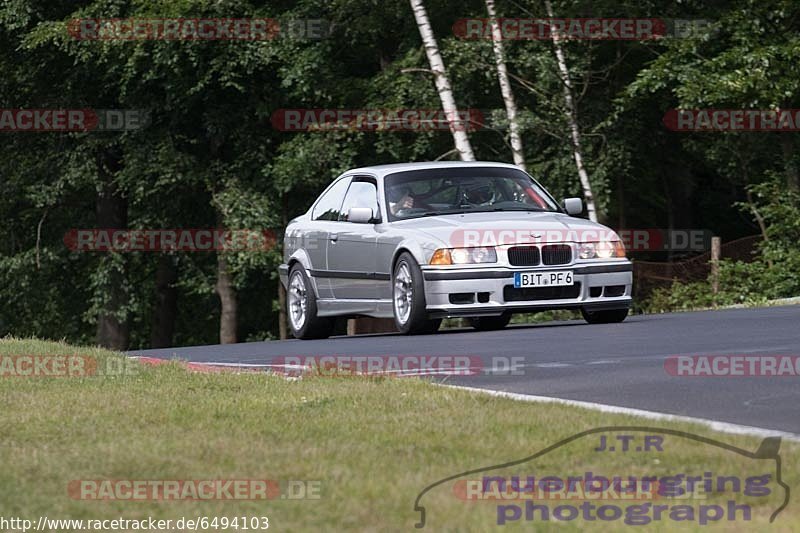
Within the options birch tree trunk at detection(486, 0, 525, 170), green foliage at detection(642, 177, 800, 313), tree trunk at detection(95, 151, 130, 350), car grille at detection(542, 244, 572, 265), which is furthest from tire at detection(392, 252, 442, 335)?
tree trunk at detection(95, 151, 130, 350)

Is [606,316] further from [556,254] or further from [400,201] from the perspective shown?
[400,201]

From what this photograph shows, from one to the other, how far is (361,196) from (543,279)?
272 centimetres

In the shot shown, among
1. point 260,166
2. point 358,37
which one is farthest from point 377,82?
point 260,166

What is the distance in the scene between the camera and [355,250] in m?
17.2

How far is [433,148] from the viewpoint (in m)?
33.2

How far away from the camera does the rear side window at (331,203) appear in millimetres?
18172

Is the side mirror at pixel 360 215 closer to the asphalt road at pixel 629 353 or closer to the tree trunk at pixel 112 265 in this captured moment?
the asphalt road at pixel 629 353

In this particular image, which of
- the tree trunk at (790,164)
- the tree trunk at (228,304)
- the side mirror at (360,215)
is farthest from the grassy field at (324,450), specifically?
the tree trunk at (228,304)

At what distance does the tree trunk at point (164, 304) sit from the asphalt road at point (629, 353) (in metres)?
25.4

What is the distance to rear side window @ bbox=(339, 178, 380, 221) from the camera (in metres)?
17.3

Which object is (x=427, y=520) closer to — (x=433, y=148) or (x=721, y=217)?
(x=433, y=148)

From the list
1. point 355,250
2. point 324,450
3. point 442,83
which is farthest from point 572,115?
point 324,450

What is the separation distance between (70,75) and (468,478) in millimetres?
30902

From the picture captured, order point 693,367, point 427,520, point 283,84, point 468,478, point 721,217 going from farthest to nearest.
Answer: point 721,217 < point 283,84 < point 693,367 < point 468,478 < point 427,520
